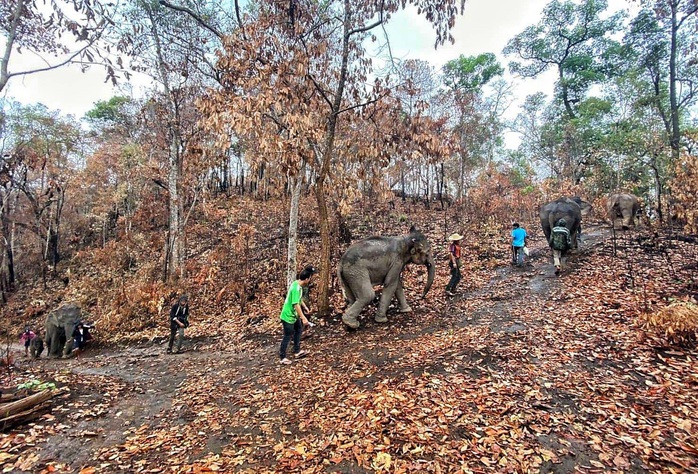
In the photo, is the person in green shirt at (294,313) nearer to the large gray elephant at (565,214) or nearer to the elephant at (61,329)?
the elephant at (61,329)

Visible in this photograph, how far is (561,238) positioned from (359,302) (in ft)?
21.1

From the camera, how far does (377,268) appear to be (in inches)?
335

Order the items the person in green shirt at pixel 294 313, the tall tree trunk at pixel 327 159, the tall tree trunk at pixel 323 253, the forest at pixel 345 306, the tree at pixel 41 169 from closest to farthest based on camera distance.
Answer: the forest at pixel 345 306 → the person in green shirt at pixel 294 313 → the tall tree trunk at pixel 327 159 → the tall tree trunk at pixel 323 253 → the tree at pixel 41 169

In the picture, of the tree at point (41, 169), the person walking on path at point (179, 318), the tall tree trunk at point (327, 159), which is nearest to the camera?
the tall tree trunk at point (327, 159)

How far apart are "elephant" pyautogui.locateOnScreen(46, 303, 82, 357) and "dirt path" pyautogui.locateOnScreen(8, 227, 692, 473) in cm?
237

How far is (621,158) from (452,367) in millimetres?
18120

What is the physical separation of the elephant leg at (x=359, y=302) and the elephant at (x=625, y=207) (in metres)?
11.0

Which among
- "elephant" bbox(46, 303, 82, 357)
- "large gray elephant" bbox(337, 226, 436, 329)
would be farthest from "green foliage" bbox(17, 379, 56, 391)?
"elephant" bbox(46, 303, 82, 357)

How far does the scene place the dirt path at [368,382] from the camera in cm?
428

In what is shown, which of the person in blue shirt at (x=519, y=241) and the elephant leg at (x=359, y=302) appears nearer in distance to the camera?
the elephant leg at (x=359, y=302)

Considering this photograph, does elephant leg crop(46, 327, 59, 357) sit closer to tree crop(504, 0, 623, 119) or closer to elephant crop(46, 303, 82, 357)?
elephant crop(46, 303, 82, 357)

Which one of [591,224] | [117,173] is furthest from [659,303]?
[117,173]

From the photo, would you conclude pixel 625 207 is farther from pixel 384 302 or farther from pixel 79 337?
pixel 79 337

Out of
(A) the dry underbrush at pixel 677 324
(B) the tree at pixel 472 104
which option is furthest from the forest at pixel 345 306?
(B) the tree at pixel 472 104
